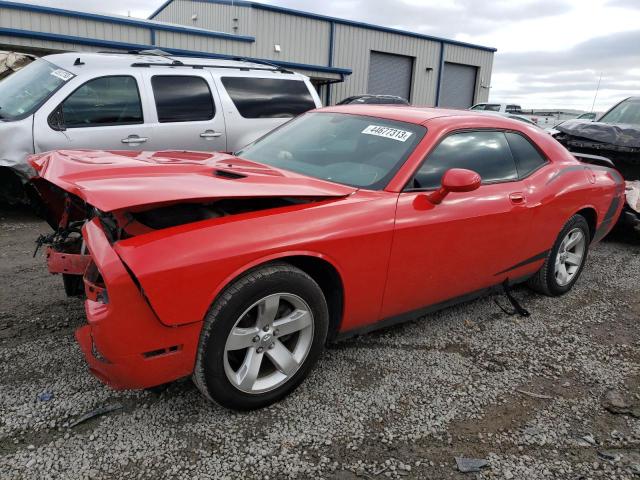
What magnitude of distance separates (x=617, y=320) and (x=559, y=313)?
0.44 m

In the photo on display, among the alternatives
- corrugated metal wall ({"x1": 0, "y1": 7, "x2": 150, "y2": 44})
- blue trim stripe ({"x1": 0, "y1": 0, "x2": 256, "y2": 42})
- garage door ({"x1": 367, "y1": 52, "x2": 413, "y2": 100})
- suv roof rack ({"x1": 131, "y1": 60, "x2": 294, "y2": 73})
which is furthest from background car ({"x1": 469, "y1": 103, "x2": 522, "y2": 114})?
suv roof rack ({"x1": 131, "y1": 60, "x2": 294, "y2": 73})

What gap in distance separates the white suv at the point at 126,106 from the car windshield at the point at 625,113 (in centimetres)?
550

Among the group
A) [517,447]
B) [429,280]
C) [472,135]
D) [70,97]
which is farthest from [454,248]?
[70,97]

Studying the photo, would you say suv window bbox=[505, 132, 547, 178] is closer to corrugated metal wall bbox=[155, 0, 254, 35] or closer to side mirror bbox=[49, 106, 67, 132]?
side mirror bbox=[49, 106, 67, 132]

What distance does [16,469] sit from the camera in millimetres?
2029

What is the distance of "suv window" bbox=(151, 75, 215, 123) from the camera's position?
18.7ft

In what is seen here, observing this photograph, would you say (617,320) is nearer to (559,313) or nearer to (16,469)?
(559,313)

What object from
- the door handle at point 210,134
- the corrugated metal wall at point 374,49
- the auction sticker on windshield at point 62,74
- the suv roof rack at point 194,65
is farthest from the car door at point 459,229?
the corrugated metal wall at point 374,49

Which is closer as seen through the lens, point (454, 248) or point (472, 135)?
point (454, 248)

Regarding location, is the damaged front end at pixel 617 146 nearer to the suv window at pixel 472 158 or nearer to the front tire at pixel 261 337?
the suv window at pixel 472 158

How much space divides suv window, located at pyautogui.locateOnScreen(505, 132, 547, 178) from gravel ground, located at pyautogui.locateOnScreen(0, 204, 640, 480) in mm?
1197

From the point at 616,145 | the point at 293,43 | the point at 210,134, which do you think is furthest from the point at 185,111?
the point at 293,43

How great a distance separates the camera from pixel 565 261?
4.27 m

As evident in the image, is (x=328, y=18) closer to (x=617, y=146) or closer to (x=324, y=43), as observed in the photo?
(x=324, y=43)
